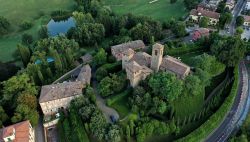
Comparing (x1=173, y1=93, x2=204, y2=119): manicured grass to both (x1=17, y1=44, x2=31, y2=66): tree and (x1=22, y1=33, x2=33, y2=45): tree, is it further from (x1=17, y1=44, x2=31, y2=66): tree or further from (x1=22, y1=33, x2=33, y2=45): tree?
(x1=22, y1=33, x2=33, y2=45): tree

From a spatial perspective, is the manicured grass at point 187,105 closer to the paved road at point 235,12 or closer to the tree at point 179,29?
the tree at point 179,29

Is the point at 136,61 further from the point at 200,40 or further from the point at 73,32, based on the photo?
the point at 73,32

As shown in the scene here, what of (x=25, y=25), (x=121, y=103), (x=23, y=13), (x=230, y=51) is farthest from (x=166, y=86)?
(x=23, y=13)

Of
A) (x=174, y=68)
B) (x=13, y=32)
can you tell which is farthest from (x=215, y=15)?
(x=13, y=32)

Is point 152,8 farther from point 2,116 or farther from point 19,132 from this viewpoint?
point 19,132

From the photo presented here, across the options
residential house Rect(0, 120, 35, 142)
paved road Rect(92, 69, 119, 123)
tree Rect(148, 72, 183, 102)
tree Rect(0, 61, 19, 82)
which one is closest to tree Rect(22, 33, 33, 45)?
tree Rect(0, 61, 19, 82)

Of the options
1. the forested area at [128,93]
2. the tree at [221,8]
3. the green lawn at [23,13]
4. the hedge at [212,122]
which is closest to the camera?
the hedge at [212,122]

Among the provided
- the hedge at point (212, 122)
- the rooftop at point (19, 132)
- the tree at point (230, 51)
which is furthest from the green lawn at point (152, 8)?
the rooftop at point (19, 132)
